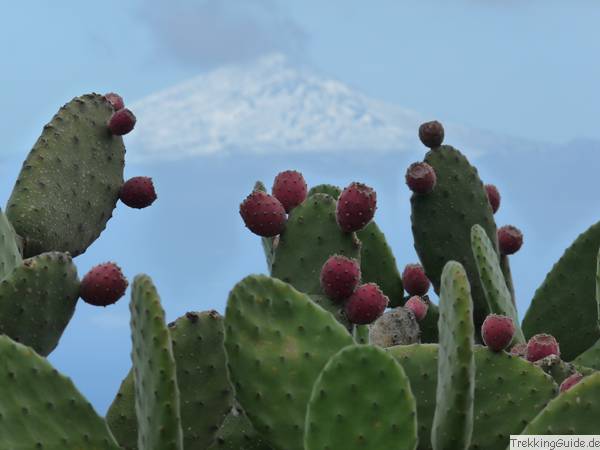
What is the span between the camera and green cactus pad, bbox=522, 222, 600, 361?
3.92 metres

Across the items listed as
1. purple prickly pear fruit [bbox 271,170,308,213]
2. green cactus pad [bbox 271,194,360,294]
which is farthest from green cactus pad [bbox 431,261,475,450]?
purple prickly pear fruit [bbox 271,170,308,213]

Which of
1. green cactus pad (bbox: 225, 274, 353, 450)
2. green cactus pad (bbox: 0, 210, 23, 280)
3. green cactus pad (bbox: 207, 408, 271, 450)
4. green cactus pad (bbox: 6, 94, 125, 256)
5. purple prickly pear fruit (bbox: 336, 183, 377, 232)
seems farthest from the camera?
green cactus pad (bbox: 6, 94, 125, 256)

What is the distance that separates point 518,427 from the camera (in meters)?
2.64

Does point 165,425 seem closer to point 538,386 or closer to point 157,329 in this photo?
point 157,329

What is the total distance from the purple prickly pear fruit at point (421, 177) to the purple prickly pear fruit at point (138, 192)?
86 centimetres

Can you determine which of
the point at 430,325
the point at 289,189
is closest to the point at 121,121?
the point at 289,189

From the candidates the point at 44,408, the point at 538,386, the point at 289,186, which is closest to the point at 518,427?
the point at 538,386

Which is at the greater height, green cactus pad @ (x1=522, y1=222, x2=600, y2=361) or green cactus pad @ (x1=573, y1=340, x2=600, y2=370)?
green cactus pad @ (x1=522, y1=222, x2=600, y2=361)

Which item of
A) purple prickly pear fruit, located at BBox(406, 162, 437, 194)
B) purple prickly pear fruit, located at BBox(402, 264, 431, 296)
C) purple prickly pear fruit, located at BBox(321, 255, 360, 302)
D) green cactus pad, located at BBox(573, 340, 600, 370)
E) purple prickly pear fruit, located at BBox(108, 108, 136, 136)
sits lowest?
purple prickly pear fruit, located at BBox(321, 255, 360, 302)

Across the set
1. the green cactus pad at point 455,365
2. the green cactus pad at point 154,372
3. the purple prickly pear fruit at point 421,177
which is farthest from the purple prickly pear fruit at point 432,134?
the green cactus pad at point 154,372

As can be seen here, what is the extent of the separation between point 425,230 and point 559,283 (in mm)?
500

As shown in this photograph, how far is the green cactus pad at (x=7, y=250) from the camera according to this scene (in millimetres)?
3068

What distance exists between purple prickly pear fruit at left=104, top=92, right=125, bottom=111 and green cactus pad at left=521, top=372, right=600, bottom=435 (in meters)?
2.07

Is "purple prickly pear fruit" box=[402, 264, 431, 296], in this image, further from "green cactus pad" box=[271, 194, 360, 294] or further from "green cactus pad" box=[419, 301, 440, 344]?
"green cactus pad" box=[271, 194, 360, 294]
